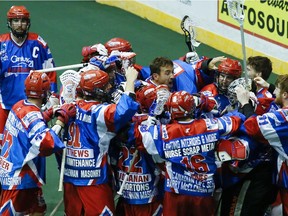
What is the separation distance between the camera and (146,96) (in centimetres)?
732

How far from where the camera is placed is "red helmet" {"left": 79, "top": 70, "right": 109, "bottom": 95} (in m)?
7.10

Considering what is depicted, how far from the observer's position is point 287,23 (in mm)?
10820

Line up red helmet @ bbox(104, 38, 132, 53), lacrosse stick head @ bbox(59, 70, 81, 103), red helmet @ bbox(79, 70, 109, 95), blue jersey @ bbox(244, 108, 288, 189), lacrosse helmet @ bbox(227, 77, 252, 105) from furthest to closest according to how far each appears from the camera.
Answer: red helmet @ bbox(104, 38, 132, 53) < lacrosse stick head @ bbox(59, 70, 81, 103) < lacrosse helmet @ bbox(227, 77, 252, 105) < red helmet @ bbox(79, 70, 109, 95) < blue jersey @ bbox(244, 108, 288, 189)

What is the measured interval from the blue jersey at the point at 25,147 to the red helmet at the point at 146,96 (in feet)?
2.74

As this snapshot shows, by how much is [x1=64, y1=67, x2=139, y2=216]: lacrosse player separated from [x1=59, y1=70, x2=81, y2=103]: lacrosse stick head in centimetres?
51

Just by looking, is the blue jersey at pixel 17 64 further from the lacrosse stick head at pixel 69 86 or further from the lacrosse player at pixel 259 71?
the lacrosse player at pixel 259 71

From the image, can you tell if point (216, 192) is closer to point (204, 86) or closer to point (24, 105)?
point (204, 86)

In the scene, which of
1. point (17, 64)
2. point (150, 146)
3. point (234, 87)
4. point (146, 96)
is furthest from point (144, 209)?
point (17, 64)

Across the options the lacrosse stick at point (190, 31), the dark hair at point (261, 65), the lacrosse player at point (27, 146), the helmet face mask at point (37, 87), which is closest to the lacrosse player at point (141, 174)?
the lacrosse player at point (27, 146)

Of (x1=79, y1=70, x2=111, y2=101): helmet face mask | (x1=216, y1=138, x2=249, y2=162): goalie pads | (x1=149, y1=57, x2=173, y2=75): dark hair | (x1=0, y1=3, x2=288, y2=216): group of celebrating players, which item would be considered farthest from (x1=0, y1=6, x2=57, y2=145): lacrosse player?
(x1=216, y1=138, x2=249, y2=162): goalie pads

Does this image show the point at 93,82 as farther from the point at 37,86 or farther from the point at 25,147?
the point at 25,147

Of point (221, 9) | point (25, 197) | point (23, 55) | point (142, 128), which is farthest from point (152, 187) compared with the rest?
point (221, 9)

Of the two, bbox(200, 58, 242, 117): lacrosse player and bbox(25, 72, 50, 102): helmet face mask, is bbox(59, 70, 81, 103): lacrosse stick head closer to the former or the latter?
bbox(25, 72, 50, 102): helmet face mask

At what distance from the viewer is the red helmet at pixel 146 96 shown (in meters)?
7.29
